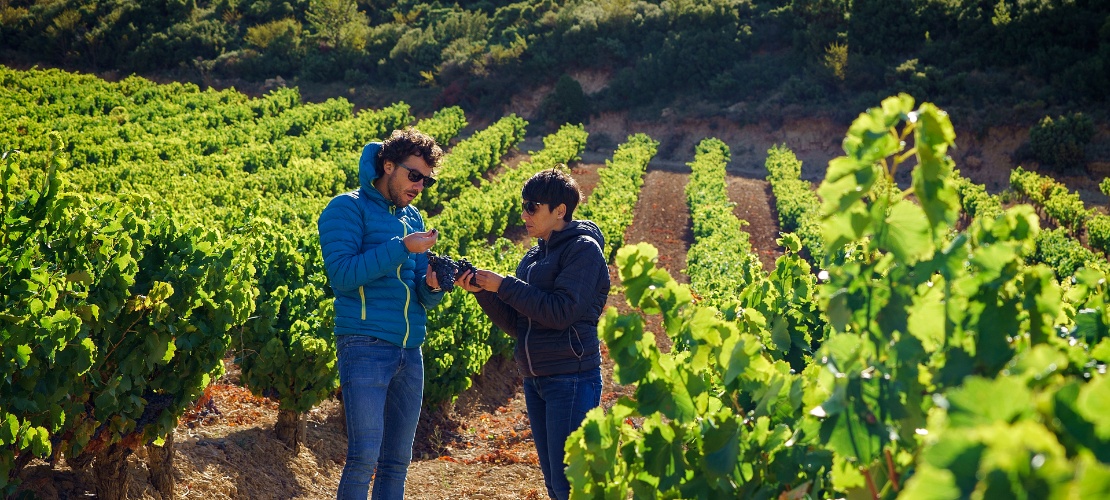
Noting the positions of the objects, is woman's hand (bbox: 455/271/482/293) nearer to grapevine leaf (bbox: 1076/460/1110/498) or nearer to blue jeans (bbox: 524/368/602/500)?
blue jeans (bbox: 524/368/602/500)

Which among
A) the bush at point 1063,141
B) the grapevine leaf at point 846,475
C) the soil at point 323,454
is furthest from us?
the bush at point 1063,141

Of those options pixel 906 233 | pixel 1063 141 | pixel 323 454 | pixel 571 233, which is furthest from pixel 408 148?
pixel 1063 141

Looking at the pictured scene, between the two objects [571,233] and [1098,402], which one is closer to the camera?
[1098,402]

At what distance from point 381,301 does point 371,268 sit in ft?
0.67

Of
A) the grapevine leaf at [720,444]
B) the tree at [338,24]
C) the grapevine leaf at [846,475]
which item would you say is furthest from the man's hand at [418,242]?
the tree at [338,24]

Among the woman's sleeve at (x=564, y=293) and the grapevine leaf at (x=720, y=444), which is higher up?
the woman's sleeve at (x=564, y=293)

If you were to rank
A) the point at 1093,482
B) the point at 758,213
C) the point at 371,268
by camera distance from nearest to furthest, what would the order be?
1. the point at 1093,482
2. the point at 371,268
3. the point at 758,213

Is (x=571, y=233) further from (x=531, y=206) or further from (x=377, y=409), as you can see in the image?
(x=377, y=409)

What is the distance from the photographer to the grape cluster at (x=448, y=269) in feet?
12.4

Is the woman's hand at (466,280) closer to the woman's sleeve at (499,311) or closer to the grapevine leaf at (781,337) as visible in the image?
the woman's sleeve at (499,311)

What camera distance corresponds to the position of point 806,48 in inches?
1522

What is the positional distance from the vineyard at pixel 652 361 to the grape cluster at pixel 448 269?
809 millimetres

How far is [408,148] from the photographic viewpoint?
377cm

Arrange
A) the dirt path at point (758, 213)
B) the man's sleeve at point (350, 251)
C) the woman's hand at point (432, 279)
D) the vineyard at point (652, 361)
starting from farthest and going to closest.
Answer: the dirt path at point (758, 213), the woman's hand at point (432, 279), the man's sleeve at point (350, 251), the vineyard at point (652, 361)
